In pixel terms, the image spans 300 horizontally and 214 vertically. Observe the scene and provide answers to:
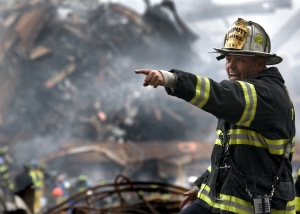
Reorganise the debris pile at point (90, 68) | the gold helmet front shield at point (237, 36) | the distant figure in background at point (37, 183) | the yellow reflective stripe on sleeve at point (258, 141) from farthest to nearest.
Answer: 1. the debris pile at point (90, 68)
2. the distant figure in background at point (37, 183)
3. the gold helmet front shield at point (237, 36)
4. the yellow reflective stripe on sleeve at point (258, 141)

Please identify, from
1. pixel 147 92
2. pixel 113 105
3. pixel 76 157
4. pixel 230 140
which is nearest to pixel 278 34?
pixel 147 92

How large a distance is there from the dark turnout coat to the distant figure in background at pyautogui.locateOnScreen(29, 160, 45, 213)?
19.7 ft

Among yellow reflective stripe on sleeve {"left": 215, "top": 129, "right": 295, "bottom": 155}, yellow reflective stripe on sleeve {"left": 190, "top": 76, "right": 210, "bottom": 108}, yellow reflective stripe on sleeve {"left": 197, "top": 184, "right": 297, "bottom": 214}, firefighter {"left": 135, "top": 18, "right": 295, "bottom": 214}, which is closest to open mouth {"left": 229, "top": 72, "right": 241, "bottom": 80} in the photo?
firefighter {"left": 135, "top": 18, "right": 295, "bottom": 214}

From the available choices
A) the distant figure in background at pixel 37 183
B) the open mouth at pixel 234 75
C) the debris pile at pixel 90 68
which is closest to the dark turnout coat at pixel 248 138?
the open mouth at pixel 234 75

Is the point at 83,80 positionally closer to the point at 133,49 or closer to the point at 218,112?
the point at 133,49

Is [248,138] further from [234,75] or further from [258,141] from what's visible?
[234,75]

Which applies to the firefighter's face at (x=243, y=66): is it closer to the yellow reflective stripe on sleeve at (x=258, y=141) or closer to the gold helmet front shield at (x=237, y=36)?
the gold helmet front shield at (x=237, y=36)

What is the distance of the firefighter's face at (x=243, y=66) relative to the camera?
7.30 feet

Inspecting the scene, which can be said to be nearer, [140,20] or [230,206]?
[230,206]

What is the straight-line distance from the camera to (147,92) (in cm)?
1552

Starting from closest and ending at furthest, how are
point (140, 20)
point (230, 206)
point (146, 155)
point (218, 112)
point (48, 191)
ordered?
point (218, 112), point (230, 206), point (48, 191), point (146, 155), point (140, 20)

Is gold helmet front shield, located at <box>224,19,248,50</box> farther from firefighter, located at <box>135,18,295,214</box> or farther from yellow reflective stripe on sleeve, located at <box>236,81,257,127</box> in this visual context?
yellow reflective stripe on sleeve, located at <box>236,81,257,127</box>

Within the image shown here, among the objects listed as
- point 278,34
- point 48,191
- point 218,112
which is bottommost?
point 48,191

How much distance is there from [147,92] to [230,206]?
13.5 m
